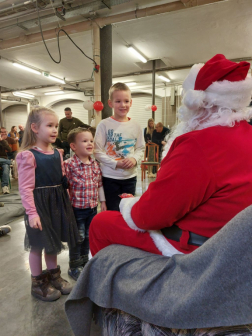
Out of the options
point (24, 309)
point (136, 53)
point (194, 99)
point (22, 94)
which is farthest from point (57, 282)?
point (22, 94)

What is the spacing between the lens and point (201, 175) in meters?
0.67

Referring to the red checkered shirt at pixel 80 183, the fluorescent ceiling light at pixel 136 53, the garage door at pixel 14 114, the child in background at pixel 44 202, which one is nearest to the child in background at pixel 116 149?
the red checkered shirt at pixel 80 183

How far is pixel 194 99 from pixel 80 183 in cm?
97

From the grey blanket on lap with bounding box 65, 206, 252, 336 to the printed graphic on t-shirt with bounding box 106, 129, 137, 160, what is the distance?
3.08ft

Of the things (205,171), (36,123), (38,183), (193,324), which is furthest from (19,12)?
(193,324)

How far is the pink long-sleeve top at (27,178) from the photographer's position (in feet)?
4.19

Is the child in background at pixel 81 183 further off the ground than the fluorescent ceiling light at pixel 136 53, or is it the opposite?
the fluorescent ceiling light at pixel 136 53

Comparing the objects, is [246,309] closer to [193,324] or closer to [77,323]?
[193,324]

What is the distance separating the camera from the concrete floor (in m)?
1.18

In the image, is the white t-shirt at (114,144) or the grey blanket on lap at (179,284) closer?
the grey blanket on lap at (179,284)

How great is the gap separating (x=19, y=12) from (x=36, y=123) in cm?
429

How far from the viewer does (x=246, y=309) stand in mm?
519

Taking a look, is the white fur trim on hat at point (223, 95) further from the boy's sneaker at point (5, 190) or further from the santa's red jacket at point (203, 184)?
the boy's sneaker at point (5, 190)

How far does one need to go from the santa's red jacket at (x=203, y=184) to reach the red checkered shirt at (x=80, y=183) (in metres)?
0.87
